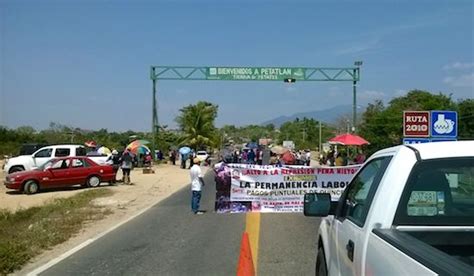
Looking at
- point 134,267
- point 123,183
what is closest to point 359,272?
point 134,267

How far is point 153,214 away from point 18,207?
598cm

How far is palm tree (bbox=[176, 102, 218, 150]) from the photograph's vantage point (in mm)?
67688

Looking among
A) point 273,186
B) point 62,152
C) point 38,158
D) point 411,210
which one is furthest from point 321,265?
point 38,158

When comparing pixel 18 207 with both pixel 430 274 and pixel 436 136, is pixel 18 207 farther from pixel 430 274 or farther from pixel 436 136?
pixel 430 274

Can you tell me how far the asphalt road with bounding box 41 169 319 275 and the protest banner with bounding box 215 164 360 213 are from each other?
1.63 ft

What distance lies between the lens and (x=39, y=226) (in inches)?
536

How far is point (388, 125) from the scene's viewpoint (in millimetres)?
50094

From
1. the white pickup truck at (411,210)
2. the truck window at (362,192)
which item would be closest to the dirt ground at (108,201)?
the truck window at (362,192)

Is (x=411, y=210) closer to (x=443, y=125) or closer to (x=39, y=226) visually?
(x=39, y=226)

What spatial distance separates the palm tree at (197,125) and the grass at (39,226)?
45.7 metres

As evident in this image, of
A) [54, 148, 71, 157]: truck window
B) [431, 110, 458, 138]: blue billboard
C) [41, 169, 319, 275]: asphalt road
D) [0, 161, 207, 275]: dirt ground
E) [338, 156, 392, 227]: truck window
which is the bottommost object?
[0, 161, 207, 275]: dirt ground

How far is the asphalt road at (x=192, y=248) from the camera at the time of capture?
8.74 metres

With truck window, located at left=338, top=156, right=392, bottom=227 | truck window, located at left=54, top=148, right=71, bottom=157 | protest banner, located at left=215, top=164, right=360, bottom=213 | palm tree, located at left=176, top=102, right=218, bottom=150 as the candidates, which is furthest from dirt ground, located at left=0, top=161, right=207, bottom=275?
palm tree, located at left=176, top=102, right=218, bottom=150

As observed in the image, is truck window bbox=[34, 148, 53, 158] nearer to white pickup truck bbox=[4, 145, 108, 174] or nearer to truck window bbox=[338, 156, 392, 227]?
white pickup truck bbox=[4, 145, 108, 174]
